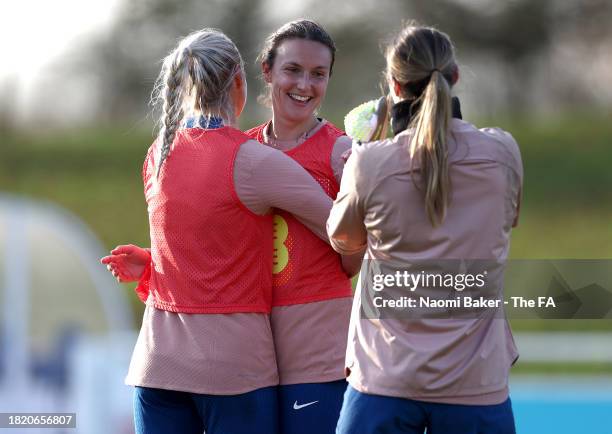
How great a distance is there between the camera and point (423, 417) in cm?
207

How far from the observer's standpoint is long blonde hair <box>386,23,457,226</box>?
202cm

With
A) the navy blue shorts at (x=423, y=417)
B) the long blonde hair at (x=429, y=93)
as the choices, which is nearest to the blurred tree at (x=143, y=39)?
the long blonde hair at (x=429, y=93)

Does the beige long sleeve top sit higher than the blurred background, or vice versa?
the blurred background

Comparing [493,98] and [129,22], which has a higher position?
[129,22]

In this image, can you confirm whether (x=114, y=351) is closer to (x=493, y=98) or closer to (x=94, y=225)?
(x=94, y=225)

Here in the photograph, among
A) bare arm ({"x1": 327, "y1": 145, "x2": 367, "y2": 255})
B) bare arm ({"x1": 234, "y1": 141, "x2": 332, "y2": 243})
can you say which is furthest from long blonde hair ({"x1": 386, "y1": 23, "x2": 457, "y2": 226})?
bare arm ({"x1": 234, "y1": 141, "x2": 332, "y2": 243})

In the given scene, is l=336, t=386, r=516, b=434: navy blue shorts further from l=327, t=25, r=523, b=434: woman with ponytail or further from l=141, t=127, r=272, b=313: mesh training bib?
l=141, t=127, r=272, b=313: mesh training bib

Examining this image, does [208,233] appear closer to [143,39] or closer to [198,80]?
[198,80]

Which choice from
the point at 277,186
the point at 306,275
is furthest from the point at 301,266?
the point at 277,186

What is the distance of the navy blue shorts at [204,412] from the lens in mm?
2283

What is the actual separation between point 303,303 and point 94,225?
972 cm

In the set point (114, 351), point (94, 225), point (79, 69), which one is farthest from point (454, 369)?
point (79, 69)

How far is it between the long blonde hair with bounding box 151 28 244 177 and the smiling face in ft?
0.62

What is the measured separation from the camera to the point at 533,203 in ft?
40.0
